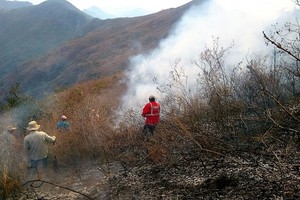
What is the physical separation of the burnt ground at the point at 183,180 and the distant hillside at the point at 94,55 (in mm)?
34601

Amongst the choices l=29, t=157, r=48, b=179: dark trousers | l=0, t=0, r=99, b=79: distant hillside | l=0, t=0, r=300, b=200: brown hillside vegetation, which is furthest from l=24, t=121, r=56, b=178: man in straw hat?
l=0, t=0, r=99, b=79: distant hillside

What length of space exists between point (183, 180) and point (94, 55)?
4897 cm

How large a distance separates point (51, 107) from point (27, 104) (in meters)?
1.27

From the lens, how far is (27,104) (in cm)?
1463

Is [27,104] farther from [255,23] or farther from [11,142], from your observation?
[255,23]

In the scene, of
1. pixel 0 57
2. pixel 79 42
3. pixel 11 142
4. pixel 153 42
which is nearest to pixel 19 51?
pixel 0 57

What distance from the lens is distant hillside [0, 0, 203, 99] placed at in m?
46.9

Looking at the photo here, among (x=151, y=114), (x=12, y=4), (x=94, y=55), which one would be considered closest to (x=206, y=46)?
(x=151, y=114)

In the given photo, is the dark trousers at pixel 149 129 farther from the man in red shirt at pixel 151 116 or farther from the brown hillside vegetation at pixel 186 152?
the brown hillside vegetation at pixel 186 152

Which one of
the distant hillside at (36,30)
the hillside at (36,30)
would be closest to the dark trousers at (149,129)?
the hillside at (36,30)

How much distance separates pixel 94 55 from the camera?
176ft

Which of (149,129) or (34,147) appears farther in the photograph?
(149,129)

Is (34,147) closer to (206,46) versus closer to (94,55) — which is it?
(206,46)

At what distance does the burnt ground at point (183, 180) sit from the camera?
5121 mm
